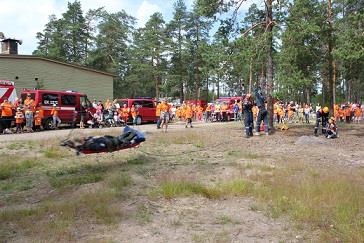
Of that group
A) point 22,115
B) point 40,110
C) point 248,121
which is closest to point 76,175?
point 248,121

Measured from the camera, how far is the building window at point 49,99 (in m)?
23.4

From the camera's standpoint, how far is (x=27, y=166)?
11.2 metres

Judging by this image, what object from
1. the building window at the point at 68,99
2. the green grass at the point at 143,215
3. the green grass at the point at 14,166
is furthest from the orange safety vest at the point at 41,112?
the green grass at the point at 143,215

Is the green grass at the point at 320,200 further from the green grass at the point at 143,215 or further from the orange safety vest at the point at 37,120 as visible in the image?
the orange safety vest at the point at 37,120

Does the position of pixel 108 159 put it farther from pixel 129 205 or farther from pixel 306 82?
pixel 306 82

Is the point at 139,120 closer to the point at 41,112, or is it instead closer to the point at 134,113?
the point at 134,113

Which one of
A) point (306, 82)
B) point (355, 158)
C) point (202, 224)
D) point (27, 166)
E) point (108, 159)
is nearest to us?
point (202, 224)

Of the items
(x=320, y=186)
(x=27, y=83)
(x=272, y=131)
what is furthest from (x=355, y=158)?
(x=27, y=83)

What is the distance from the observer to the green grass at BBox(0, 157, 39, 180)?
1025 centimetres

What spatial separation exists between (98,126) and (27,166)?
15.1 metres

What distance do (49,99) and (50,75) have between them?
539 inches

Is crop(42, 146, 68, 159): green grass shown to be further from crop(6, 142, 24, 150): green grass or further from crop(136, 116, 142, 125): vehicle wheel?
crop(136, 116, 142, 125): vehicle wheel

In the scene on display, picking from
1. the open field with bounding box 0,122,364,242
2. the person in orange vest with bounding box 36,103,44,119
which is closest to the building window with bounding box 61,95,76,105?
the person in orange vest with bounding box 36,103,44,119

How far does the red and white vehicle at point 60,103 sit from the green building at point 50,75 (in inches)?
415
